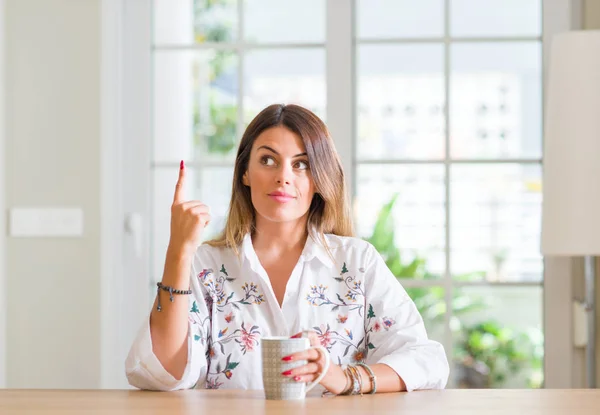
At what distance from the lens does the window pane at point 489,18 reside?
3232mm

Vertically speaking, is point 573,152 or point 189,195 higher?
point 573,152

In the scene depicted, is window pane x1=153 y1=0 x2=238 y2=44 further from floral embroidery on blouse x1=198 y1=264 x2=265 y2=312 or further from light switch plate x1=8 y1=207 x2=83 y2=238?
floral embroidery on blouse x1=198 y1=264 x2=265 y2=312

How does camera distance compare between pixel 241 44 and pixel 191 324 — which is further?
pixel 241 44

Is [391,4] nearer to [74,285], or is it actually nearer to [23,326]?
[74,285]

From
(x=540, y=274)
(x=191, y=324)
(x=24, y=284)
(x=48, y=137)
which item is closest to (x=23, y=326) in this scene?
(x=24, y=284)

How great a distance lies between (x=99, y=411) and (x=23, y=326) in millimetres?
1940

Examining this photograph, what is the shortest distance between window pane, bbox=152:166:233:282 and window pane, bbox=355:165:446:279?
50 cm

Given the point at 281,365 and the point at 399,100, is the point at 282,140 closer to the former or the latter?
the point at 281,365

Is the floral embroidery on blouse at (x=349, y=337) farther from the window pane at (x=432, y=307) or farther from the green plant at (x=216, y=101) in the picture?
the green plant at (x=216, y=101)

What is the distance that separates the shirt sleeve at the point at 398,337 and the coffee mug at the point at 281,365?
0.78 ft

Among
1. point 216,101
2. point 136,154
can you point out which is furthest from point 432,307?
point 136,154

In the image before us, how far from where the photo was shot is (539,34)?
10.6ft

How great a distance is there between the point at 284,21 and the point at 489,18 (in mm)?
752

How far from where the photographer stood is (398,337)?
1737 mm
